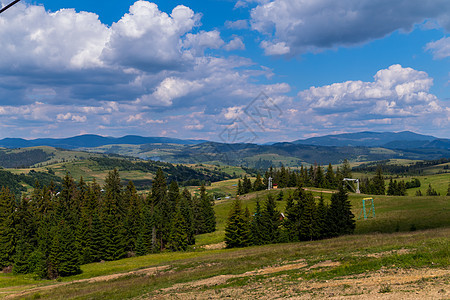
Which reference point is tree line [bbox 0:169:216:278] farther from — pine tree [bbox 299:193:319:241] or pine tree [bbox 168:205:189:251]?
pine tree [bbox 299:193:319:241]

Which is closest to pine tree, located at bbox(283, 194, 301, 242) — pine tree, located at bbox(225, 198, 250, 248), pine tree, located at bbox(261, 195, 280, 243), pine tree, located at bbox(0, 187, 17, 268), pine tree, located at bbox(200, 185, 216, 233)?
pine tree, located at bbox(261, 195, 280, 243)

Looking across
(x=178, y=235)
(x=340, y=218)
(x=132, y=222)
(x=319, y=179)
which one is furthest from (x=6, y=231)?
(x=319, y=179)

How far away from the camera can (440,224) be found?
209ft

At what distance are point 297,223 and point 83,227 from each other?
172ft

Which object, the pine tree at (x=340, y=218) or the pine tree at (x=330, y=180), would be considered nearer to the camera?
the pine tree at (x=340, y=218)

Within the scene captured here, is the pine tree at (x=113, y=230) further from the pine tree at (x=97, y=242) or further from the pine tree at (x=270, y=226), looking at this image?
the pine tree at (x=270, y=226)

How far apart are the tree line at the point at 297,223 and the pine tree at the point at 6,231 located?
2092 inches

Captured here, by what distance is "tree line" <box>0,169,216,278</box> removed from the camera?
2549 inches

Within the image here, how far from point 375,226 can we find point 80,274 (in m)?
64.1

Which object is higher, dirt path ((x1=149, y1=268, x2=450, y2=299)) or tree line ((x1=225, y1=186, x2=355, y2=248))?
dirt path ((x1=149, y1=268, x2=450, y2=299))

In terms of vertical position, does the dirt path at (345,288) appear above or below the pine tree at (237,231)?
above

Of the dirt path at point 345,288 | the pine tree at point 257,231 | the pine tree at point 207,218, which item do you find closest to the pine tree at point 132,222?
the pine tree at point 207,218

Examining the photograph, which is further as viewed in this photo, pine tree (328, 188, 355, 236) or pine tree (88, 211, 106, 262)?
pine tree (88, 211, 106, 262)

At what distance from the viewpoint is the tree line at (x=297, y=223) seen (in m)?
66.9
